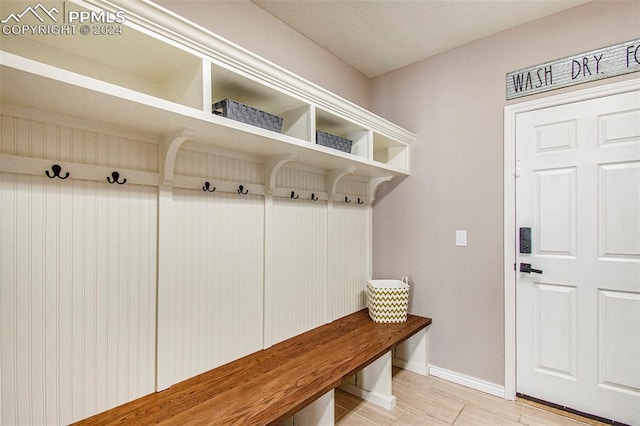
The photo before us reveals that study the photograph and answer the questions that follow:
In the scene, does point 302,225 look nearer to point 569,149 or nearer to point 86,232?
point 86,232

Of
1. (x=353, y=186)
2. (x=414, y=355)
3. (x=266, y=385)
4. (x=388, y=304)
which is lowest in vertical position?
(x=414, y=355)

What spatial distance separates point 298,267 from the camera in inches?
85.9

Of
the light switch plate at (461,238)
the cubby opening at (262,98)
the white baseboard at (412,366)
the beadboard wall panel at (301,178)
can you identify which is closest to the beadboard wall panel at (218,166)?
the beadboard wall panel at (301,178)

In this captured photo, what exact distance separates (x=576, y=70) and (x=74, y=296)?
296 centimetres

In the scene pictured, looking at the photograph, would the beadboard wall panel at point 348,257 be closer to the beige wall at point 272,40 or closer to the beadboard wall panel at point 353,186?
the beadboard wall panel at point 353,186

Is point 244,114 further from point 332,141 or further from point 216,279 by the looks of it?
point 216,279

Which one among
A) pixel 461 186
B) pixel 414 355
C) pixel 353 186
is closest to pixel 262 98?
pixel 353 186

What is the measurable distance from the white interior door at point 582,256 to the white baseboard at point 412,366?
25.5 inches

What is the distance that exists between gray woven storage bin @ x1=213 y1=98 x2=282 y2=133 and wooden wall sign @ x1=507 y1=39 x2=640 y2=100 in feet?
5.74

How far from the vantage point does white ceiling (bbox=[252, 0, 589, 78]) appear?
6.62 ft

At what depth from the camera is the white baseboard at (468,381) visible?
89.3 inches

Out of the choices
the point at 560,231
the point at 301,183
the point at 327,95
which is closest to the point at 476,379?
the point at 560,231

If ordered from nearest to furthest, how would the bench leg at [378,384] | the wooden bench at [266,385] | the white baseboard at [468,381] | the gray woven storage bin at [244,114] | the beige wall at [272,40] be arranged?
the wooden bench at [266,385] < the gray woven storage bin at [244,114] < the beige wall at [272,40] < the bench leg at [378,384] < the white baseboard at [468,381]

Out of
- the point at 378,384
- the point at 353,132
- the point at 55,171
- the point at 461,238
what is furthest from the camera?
the point at 461,238
